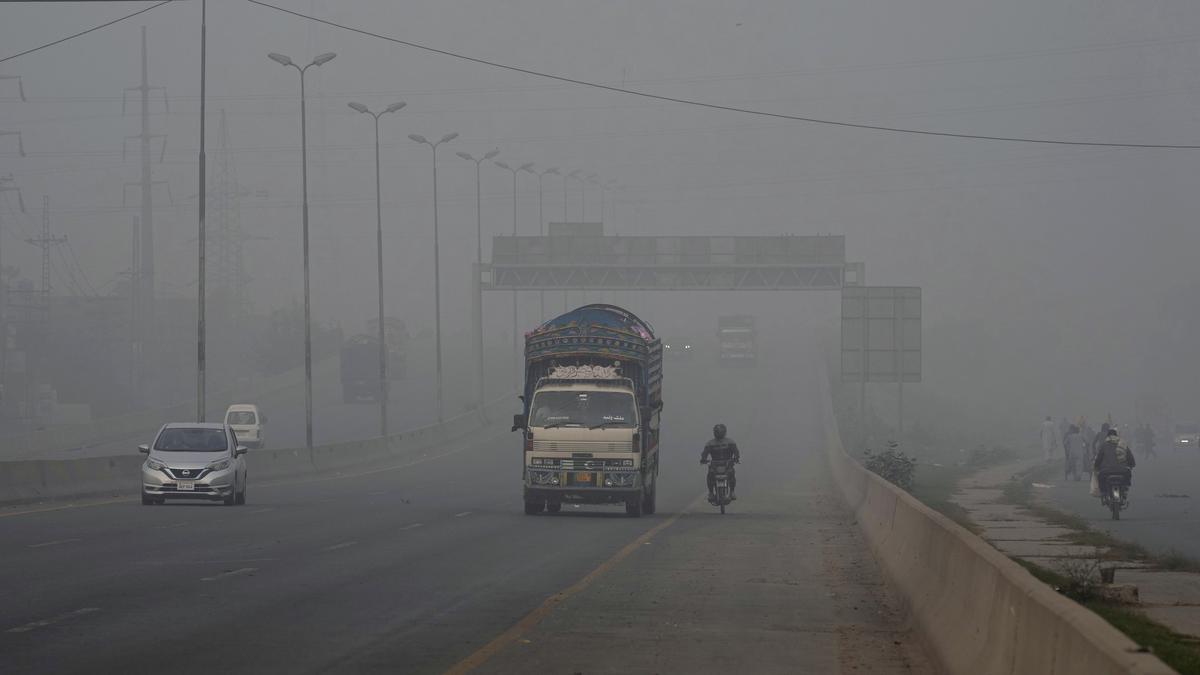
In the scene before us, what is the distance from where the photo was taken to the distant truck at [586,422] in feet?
94.2

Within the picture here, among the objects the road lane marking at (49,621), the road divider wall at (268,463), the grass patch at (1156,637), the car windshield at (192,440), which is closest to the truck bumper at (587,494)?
the car windshield at (192,440)

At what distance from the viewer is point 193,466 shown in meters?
30.7

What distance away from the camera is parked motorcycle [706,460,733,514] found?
31.5 meters

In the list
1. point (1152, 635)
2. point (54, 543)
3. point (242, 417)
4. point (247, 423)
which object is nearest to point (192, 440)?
point (54, 543)

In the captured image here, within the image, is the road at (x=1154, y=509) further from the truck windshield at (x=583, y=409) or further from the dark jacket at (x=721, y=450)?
the truck windshield at (x=583, y=409)

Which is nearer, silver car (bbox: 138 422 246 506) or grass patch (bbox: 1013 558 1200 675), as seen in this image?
grass patch (bbox: 1013 558 1200 675)

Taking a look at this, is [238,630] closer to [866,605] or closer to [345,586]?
[345,586]

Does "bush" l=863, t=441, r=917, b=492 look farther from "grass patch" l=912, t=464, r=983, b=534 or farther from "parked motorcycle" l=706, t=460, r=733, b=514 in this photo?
"parked motorcycle" l=706, t=460, r=733, b=514

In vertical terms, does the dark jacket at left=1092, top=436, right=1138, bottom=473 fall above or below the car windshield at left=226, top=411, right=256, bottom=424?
above

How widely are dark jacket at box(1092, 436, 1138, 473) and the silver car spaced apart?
52.6 feet

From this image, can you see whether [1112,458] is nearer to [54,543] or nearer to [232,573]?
[232,573]

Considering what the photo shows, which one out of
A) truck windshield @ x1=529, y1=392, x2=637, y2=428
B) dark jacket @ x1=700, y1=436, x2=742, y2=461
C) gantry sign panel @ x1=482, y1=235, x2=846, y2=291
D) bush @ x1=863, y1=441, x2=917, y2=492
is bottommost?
bush @ x1=863, y1=441, x2=917, y2=492

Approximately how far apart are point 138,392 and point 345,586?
274 ft

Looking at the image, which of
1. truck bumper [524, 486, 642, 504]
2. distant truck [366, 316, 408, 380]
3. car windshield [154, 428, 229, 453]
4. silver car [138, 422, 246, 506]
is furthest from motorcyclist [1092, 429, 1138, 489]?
distant truck [366, 316, 408, 380]
